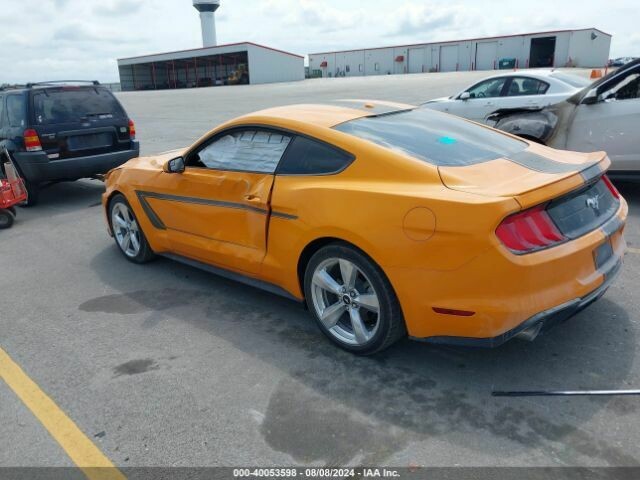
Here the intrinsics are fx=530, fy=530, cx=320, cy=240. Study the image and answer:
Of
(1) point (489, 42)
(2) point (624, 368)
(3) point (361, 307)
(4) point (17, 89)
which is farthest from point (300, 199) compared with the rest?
(1) point (489, 42)

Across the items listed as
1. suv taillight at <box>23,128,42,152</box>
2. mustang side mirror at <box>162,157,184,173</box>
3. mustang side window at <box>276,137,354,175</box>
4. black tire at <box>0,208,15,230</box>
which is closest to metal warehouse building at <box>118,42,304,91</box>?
suv taillight at <box>23,128,42,152</box>

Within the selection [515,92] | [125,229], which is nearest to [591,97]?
[515,92]

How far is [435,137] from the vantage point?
11.8 ft

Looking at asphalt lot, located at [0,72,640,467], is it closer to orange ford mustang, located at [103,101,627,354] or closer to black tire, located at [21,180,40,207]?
orange ford mustang, located at [103,101,627,354]

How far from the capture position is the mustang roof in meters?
3.70

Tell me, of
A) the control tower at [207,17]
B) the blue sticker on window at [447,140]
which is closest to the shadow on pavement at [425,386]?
the blue sticker on window at [447,140]

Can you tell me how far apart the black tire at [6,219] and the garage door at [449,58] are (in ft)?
216

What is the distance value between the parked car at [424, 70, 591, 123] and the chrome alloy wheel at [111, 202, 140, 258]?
6.74 m

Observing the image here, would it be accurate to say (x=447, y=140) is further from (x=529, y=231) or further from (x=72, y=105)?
(x=72, y=105)

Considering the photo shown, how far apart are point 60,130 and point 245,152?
515cm

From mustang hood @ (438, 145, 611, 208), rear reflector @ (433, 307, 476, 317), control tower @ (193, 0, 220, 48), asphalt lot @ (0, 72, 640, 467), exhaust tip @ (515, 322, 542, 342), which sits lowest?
asphalt lot @ (0, 72, 640, 467)

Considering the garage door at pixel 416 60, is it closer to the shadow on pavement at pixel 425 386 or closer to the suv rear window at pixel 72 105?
the suv rear window at pixel 72 105

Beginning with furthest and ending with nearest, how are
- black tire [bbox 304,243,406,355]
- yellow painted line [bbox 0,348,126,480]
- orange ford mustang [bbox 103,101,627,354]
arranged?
black tire [bbox 304,243,406,355] < orange ford mustang [bbox 103,101,627,354] < yellow painted line [bbox 0,348,126,480]

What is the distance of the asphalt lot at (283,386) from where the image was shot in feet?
8.42
